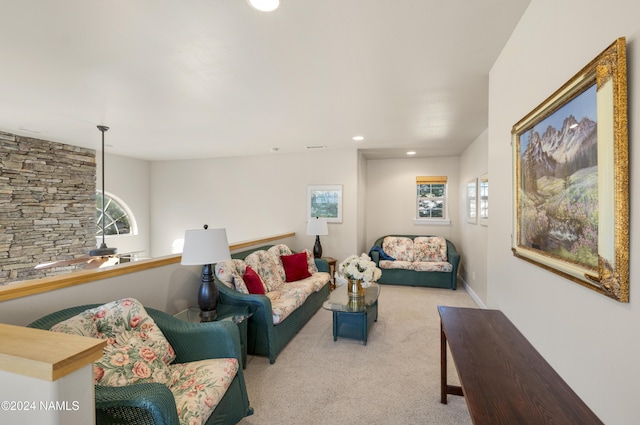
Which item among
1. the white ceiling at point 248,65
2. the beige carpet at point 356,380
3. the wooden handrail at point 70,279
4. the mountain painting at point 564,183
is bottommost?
the beige carpet at point 356,380

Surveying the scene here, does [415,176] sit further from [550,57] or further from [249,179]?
[550,57]

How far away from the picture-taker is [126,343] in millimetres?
1491

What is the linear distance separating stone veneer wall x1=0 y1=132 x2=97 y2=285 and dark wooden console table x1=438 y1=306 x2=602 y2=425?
5604 millimetres

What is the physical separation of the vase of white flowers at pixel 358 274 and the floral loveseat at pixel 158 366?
4.91 feet

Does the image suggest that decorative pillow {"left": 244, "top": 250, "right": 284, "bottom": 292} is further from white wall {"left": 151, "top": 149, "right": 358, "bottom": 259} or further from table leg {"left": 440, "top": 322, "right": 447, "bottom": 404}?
table leg {"left": 440, "top": 322, "right": 447, "bottom": 404}

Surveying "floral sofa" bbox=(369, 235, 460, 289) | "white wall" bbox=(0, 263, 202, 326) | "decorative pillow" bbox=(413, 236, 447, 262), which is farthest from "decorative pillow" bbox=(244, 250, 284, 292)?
"decorative pillow" bbox=(413, 236, 447, 262)

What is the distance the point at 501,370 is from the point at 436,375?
138 cm

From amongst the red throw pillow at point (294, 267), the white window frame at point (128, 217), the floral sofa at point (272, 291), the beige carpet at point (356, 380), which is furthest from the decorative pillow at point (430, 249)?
the white window frame at point (128, 217)

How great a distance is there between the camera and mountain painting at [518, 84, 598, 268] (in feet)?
3.13

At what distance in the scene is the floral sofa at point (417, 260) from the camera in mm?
5004

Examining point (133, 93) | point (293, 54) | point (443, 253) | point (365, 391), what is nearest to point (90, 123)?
point (133, 93)

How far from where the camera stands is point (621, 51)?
810 millimetres

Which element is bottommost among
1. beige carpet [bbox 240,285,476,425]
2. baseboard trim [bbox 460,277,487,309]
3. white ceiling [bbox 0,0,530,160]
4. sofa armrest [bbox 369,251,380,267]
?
beige carpet [bbox 240,285,476,425]

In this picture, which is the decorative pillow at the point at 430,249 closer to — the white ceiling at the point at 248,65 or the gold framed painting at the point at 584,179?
the white ceiling at the point at 248,65
